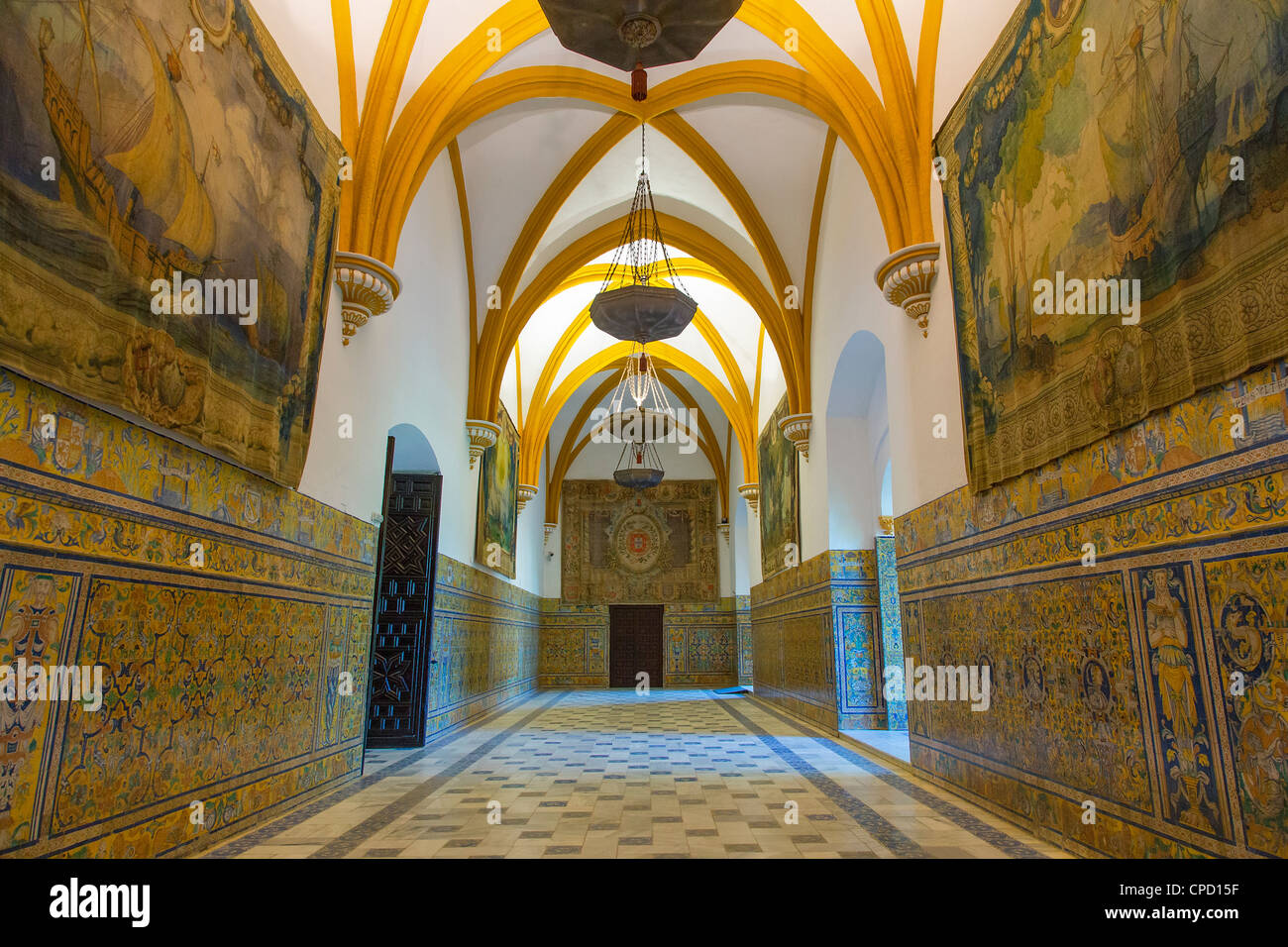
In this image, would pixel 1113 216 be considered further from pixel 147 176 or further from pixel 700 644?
pixel 700 644

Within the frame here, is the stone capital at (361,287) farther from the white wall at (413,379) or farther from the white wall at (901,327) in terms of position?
the white wall at (901,327)

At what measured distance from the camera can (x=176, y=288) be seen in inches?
124

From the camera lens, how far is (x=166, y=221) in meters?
3.07

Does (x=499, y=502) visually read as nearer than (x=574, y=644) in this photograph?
Yes

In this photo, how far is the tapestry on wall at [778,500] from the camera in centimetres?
980

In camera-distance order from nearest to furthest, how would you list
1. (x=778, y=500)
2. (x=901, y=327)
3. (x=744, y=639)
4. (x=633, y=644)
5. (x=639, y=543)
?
1. (x=901, y=327)
2. (x=778, y=500)
3. (x=744, y=639)
4. (x=633, y=644)
5. (x=639, y=543)

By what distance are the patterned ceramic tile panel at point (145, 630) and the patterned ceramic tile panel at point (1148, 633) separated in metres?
3.91

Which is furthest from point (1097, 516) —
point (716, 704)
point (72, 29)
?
point (716, 704)

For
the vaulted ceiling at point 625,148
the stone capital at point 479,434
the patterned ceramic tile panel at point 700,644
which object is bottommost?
the patterned ceramic tile panel at point 700,644

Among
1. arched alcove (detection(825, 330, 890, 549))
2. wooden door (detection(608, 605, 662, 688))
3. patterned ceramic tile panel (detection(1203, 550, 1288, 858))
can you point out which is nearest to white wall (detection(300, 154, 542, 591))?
arched alcove (detection(825, 330, 890, 549))

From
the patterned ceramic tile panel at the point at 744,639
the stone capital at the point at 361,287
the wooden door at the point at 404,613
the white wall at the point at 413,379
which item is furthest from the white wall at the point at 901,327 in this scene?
the patterned ceramic tile panel at the point at 744,639

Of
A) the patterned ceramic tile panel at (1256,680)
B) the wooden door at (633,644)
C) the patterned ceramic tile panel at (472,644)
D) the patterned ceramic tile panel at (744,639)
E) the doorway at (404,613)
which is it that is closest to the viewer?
the patterned ceramic tile panel at (1256,680)

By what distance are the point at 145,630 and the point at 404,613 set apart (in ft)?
14.3

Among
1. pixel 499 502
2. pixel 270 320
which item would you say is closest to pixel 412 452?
pixel 270 320
